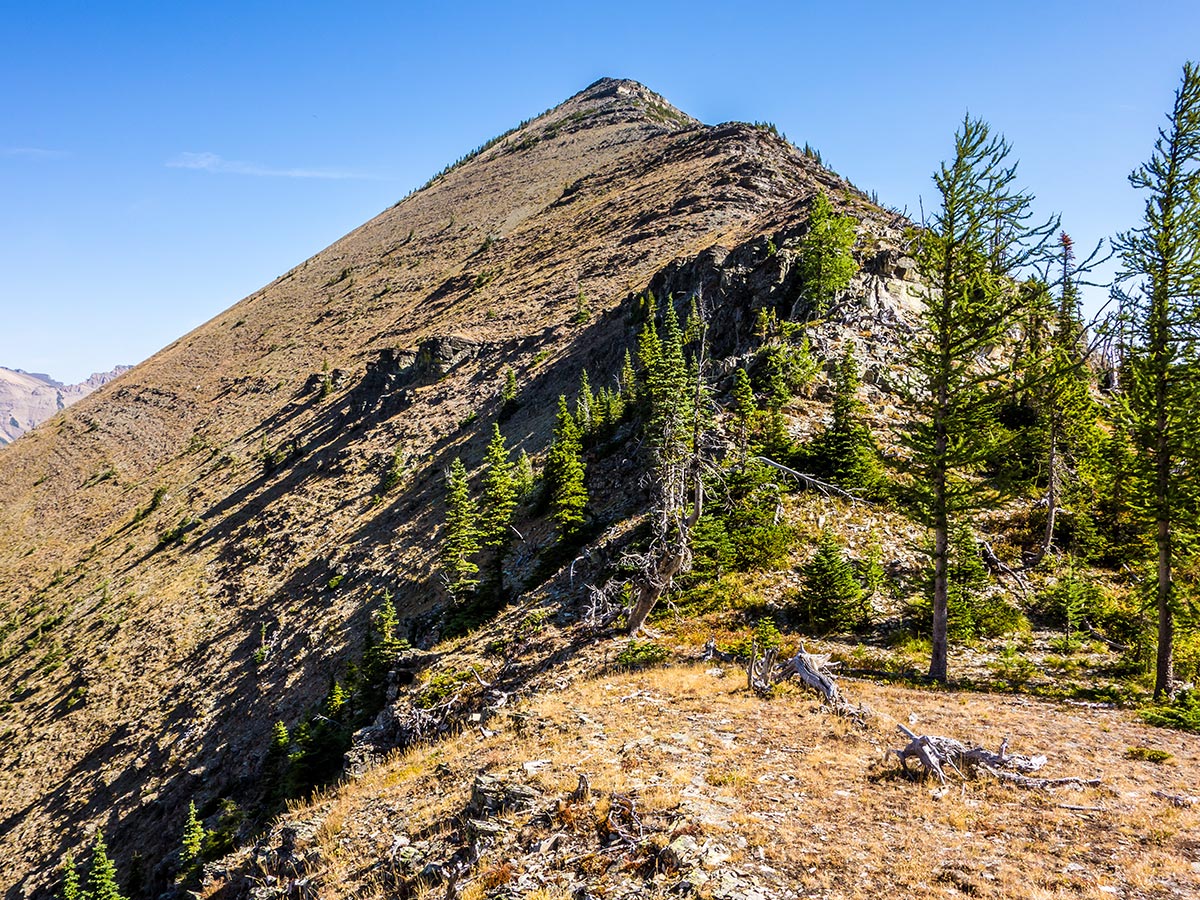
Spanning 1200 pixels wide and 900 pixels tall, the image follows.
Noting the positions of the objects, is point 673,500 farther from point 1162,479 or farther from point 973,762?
point 1162,479

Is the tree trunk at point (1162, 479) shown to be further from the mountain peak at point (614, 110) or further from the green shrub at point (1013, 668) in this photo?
the mountain peak at point (614, 110)

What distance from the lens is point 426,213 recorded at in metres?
147

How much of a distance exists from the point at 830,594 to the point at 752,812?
39.9 feet

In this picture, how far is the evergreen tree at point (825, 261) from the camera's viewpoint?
37688mm

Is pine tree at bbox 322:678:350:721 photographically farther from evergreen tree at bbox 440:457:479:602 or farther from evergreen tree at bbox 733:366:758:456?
evergreen tree at bbox 733:366:758:456

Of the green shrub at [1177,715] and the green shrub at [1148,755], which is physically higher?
the green shrub at [1148,755]

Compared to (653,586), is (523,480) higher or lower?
higher

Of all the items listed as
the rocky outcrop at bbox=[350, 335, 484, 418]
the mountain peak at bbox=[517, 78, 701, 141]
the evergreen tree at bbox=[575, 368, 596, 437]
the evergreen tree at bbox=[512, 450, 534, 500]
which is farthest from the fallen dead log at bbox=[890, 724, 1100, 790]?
the mountain peak at bbox=[517, 78, 701, 141]

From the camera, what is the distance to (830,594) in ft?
69.0

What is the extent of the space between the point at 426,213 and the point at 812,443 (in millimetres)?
141282

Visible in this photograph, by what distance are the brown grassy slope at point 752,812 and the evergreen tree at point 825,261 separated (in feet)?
89.6

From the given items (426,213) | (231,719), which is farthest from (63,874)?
(426,213)

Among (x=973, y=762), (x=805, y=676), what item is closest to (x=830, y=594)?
(x=805, y=676)

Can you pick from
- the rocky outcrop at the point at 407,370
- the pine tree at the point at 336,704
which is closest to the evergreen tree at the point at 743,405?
the pine tree at the point at 336,704
